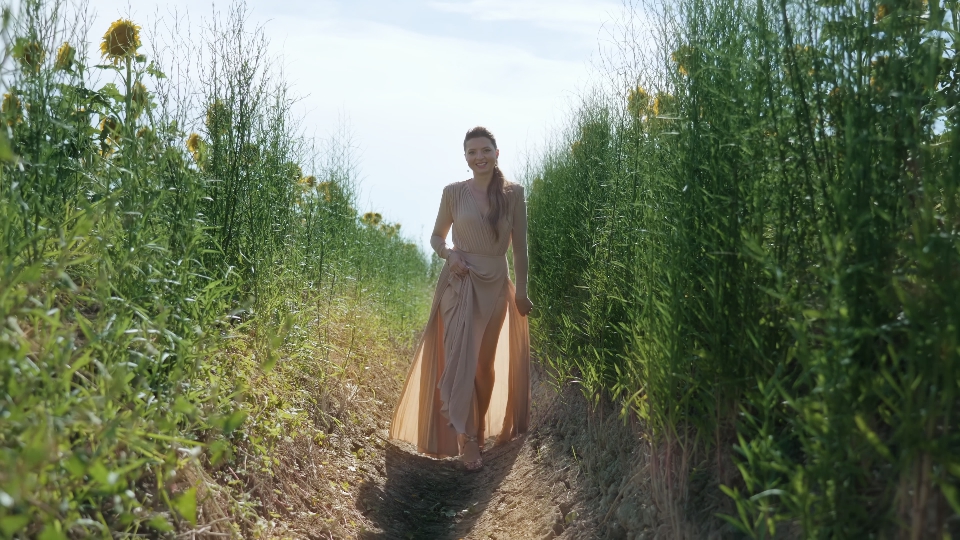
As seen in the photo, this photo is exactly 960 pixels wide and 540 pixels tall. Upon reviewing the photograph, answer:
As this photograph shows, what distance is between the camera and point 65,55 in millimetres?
2604

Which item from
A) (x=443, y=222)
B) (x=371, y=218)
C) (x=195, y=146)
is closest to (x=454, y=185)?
(x=443, y=222)

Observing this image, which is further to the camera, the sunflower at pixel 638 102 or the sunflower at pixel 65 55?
the sunflower at pixel 638 102

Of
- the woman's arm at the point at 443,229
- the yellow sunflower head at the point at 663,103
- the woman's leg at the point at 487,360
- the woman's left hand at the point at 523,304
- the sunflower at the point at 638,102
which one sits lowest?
the woman's leg at the point at 487,360

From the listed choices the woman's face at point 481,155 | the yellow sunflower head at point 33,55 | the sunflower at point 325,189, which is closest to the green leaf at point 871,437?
the yellow sunflower head at point 33,55

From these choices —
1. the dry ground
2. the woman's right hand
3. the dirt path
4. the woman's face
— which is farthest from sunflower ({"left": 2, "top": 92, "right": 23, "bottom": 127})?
the woman's face

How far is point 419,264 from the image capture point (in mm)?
11711

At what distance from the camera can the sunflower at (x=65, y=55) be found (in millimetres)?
2562

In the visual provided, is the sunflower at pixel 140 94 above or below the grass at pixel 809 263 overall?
above

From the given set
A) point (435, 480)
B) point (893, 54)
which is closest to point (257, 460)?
point (435, 480)

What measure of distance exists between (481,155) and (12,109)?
7.99 feet

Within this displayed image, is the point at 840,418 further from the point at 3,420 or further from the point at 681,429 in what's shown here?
the point at 3,420

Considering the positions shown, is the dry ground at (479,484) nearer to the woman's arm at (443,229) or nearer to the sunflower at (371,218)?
the woman's arm at (443,229)

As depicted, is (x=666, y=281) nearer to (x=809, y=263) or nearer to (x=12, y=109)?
(x=809, y=263)

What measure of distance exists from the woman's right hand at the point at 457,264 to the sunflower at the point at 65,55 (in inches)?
80.7
